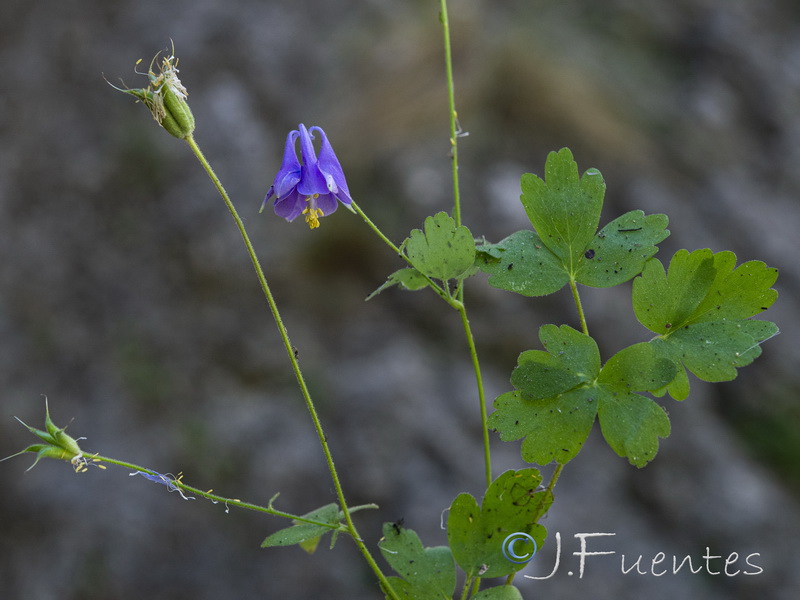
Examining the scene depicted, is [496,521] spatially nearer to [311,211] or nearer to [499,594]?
[499,594]

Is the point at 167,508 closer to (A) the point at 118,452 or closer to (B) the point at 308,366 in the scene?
(A) the point at 118,452

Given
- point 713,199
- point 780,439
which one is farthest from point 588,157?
point 780,439

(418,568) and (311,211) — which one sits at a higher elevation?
(311,211)

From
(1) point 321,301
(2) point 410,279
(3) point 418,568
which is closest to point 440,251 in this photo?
(2) point 410,279

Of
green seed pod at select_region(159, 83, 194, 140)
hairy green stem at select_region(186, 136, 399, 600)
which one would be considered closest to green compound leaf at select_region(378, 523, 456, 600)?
hairy green stem at select_region(186, 136, 399, 600)

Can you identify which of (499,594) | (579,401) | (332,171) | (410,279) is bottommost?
(499,594)

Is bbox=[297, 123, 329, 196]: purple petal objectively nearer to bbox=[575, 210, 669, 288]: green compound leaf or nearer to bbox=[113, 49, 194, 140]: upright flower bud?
bbox=[113, 49, 194, 140]: upright flower bud

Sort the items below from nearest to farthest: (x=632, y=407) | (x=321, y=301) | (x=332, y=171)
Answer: (x=632, y=407)
(x=332, y=171)
(x=321, y=301)
